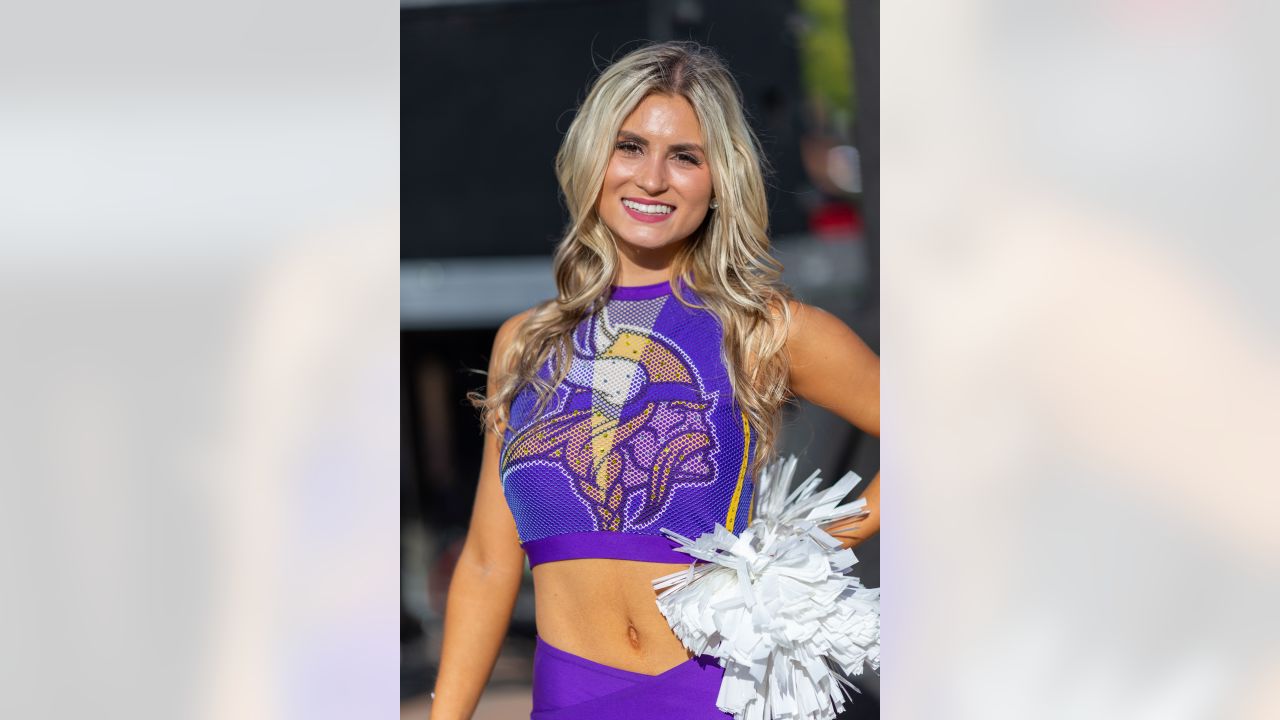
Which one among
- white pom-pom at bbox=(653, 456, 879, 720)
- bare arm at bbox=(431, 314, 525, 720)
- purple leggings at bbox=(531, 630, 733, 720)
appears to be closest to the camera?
white pom-pom at bbox=(653, 456, 879, 720)

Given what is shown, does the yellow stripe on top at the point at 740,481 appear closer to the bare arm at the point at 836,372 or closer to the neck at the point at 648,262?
the bare arm at the point at 836,372

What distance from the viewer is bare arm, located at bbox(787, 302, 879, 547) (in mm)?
2301

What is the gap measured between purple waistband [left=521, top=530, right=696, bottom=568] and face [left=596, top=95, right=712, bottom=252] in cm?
50

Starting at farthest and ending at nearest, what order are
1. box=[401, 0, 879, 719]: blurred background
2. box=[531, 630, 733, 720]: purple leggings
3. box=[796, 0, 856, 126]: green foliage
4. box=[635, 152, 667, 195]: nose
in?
1. box=[796, 0, 856, 126]: green foliage
2. box=[401, 0, 879, 719]: blurred background
3. box=[635, 152, 667, 195]: nose
4. box=[531, 630, 733, 720]: purple leggings

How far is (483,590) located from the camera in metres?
2.40

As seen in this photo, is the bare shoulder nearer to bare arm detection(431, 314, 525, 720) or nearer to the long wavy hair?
the long wavy hair

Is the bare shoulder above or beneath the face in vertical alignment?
beneath

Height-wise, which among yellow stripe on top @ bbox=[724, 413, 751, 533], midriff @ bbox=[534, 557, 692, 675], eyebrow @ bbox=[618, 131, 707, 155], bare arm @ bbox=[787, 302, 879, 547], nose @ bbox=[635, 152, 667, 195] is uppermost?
eyebrow @ bbox=[618, 131, 707, 155]

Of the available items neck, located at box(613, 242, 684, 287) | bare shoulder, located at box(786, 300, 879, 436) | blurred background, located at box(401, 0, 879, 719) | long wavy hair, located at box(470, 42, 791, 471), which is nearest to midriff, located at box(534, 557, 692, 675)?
long wavy hair, located at box(470, 42, 791, 471)

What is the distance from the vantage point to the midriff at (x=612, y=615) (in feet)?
7.11

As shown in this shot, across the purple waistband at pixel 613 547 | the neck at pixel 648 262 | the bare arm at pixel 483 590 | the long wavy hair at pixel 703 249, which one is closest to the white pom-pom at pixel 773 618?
the purple waistband at pixel 613 547

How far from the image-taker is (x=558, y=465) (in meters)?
2.22
